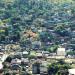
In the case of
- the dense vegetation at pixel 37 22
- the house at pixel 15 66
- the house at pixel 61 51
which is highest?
the dense vegetation at pixel 37 22

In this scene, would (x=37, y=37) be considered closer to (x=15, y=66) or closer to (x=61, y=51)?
(x=61, y=51)

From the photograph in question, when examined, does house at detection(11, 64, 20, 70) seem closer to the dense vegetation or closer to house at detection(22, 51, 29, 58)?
house at detection(22, 51, 29, 58)

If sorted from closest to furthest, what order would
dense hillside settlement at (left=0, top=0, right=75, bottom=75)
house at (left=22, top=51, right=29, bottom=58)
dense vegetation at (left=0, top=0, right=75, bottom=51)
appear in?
dense hillside settlement at (left=0, top=0, right=75, bottom=75) → house at (left=22, top=51, right=29, bottom=58) → dense vegetation at (left=0, top=0, right=75, bottom=51)

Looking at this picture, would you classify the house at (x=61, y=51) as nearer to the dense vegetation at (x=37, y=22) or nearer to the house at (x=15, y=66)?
the dense vegetation at (x=37, y=22)

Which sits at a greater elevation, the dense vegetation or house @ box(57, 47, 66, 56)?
the dense vegetation

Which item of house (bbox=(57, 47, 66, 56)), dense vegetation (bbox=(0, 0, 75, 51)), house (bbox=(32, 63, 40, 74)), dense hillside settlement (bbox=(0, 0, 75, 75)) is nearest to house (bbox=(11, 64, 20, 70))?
dense hillside settlement (bbox=(0, 0, 75, 75))

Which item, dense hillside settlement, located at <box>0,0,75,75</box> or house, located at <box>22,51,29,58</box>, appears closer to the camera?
dense hillside settlement, located at <box>0,0,75,75</box>

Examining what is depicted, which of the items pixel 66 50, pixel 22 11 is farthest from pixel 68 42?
pixel 22 11

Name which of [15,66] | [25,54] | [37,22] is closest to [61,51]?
[25,54]

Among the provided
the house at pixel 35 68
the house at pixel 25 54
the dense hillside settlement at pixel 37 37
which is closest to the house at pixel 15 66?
the dense hillside settlement at pixel 37 37
